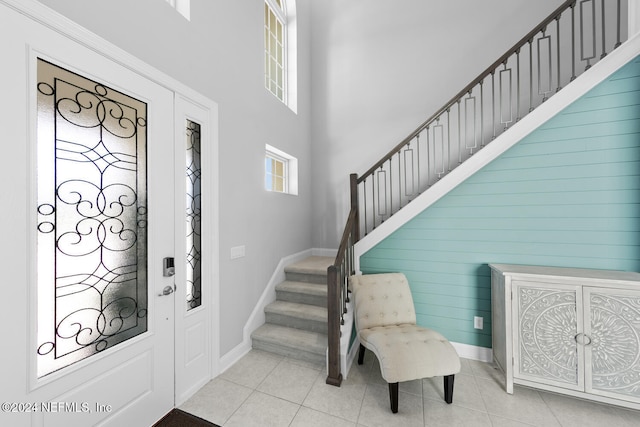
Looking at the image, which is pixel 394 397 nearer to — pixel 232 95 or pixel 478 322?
pixel 478 322

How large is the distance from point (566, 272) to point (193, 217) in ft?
10.7

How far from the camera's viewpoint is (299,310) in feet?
9.38

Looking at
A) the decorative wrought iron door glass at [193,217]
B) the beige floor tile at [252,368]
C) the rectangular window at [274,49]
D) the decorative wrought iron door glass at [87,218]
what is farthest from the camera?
the rectangular window at [274,49]

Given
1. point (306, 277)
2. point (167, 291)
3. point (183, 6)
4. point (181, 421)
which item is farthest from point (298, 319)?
point (183, 6)

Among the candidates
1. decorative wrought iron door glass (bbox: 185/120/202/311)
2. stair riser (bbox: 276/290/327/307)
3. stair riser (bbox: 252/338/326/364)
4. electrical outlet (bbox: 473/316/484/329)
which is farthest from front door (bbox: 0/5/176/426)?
electrical outlet (bbox: 473/316/484/329)

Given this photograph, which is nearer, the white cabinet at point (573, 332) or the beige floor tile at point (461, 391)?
the white cabinet at point (573, 332)

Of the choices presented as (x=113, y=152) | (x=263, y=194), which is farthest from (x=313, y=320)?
(x=113, y=152)

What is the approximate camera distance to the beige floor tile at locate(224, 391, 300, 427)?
1.77 meters

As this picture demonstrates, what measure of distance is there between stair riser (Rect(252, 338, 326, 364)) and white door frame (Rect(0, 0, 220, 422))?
498mm

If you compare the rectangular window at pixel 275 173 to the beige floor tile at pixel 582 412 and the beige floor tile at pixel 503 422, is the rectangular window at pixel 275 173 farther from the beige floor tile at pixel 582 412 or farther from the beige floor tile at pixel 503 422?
the beige floor tile at pixel 582 412

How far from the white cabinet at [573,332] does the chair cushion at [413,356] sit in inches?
25.2

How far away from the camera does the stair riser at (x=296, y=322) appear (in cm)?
270

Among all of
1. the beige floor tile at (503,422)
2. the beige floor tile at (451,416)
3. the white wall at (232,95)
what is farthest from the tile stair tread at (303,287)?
the beige floor tile at (503,422)

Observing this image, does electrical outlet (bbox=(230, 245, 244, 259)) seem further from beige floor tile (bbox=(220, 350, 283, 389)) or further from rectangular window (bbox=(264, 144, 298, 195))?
rectangular window (bbox=(264, 144, 298, 195))
